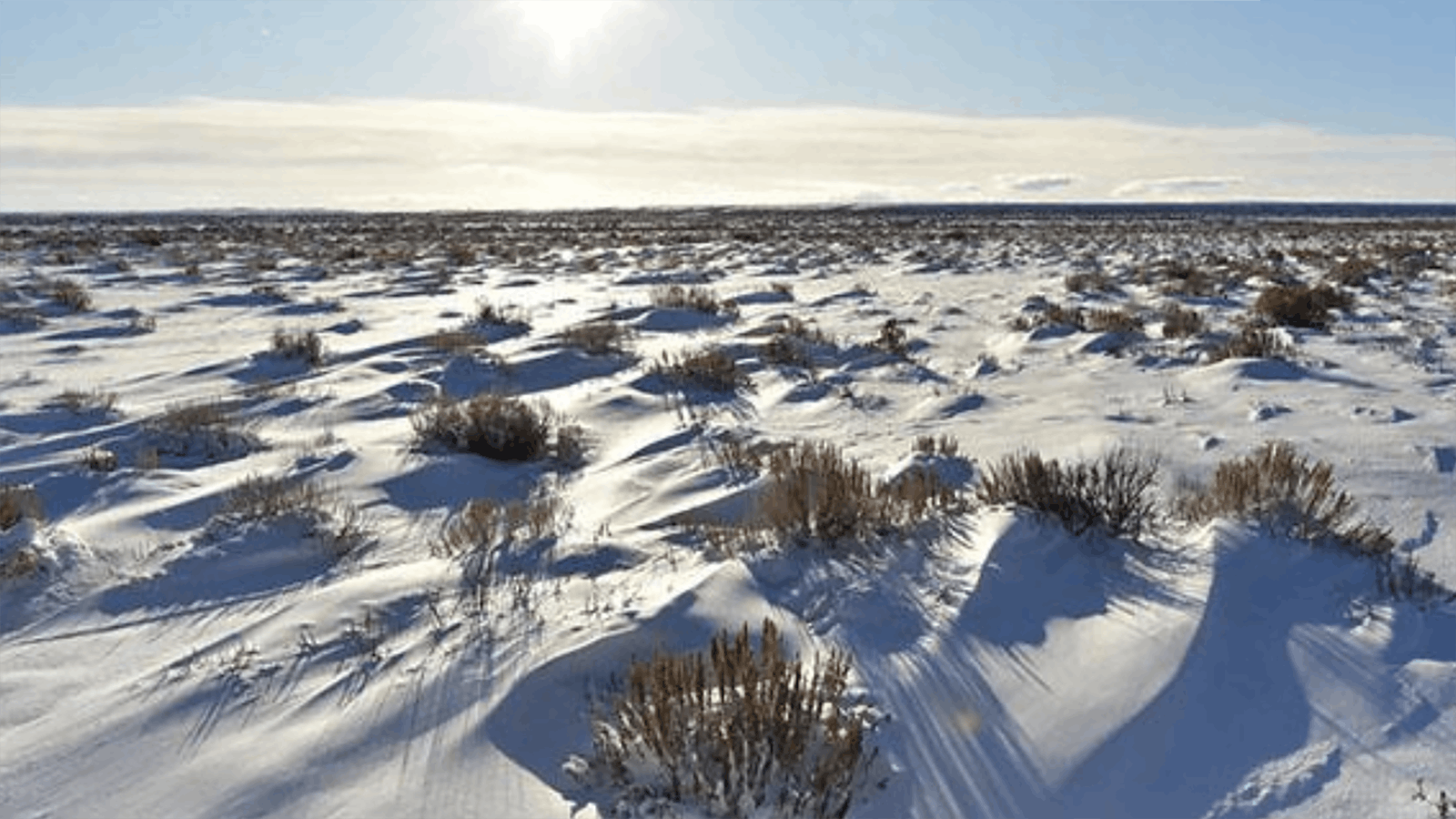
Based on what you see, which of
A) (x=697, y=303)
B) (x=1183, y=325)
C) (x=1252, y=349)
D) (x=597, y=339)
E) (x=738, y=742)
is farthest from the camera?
(x=697, y=303)

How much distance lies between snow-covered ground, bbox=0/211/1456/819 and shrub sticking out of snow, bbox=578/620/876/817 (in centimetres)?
20

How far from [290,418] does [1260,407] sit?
230 inches

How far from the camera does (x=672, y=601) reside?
348 cm

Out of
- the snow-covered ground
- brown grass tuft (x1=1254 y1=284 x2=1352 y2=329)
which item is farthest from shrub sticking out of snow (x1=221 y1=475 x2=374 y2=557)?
brown grass tuft (x1=1254 y1=284 x2=1352 y2=329)

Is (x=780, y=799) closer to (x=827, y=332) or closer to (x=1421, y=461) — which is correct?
(x=1421, y=461)

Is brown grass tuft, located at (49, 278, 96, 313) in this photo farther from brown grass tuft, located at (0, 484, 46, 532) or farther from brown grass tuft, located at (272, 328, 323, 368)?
brown grass tuft, located at (0, 484, 46, 532)

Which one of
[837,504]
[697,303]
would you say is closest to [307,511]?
[837,504]

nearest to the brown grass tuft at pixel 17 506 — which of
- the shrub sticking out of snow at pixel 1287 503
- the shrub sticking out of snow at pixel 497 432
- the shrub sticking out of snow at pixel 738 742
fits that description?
the shrub sticking out of snow at pixel 497 432

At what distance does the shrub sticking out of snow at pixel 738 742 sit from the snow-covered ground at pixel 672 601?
20 centimetres

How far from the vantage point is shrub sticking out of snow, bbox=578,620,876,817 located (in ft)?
7.79

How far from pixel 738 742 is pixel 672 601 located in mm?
1136

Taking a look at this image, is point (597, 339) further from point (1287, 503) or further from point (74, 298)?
point (74, 298)

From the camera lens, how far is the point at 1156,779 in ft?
8.83

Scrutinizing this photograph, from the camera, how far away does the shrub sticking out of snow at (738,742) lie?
2.37 meters
